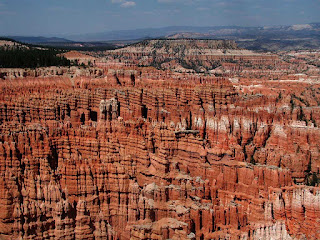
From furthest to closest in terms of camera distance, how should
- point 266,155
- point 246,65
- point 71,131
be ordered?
point 246,65, point 266,155, point 71,131

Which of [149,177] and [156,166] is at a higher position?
[156,166]

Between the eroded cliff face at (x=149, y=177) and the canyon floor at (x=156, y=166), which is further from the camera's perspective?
the canyon floor at (x=156, y=166)

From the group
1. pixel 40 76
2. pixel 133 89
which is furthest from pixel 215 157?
pixel 40 76

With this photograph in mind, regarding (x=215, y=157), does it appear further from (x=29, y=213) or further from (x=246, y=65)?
(x=246, y=65)

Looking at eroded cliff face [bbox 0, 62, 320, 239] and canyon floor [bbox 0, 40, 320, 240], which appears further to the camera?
canyon floor [bbox 0, 40, 320, 240]
